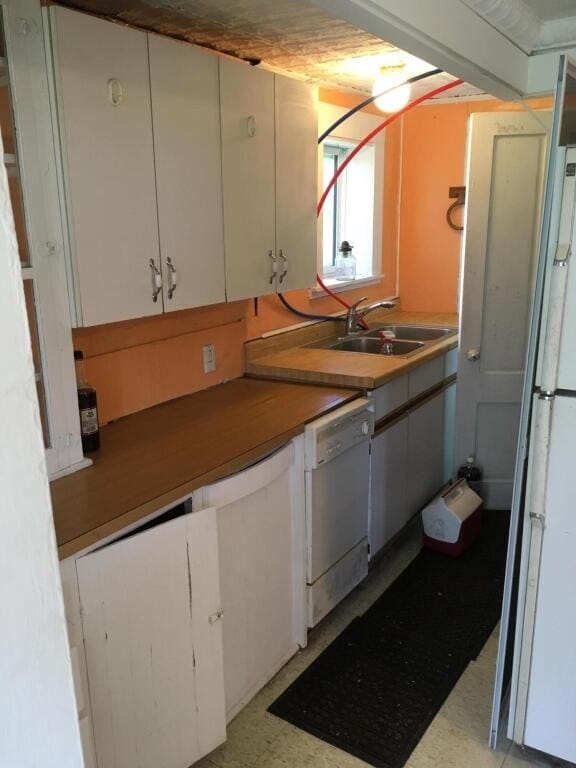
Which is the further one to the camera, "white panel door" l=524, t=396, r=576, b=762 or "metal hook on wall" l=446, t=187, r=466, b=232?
"metal hook on wall" l=446, t=187, r=466, b=232

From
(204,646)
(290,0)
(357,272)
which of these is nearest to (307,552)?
(204,646)

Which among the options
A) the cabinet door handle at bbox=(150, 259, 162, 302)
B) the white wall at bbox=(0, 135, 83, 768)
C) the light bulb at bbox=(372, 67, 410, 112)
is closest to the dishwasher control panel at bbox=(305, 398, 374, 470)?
the cabinet door handle at bbox=(150, 259, 162, 302)

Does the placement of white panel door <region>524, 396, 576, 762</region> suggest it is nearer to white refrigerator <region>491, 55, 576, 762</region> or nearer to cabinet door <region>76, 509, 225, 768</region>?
white refrigerator <region>491, 55, 576, 762</region>

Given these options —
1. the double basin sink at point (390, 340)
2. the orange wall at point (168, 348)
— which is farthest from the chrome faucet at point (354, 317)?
the orange wall at point (168, 348)

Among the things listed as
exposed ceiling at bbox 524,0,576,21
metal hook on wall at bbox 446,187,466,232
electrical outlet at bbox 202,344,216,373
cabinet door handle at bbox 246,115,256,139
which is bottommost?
electrical outlet at bbox 202,344,216,373

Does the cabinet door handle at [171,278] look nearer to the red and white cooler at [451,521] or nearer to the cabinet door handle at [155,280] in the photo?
the cabinet door handle at [155,280]

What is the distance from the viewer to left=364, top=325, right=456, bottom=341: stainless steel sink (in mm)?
3667

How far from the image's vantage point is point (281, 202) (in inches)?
100

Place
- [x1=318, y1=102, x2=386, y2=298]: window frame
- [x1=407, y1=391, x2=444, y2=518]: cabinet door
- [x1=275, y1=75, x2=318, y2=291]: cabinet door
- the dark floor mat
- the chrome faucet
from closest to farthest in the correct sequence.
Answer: the dark floor mat, [x1=275, y1=75, x2=318, y2=291]: cabinet door, [x1=407, y1=391, x2=444, y2=518]: cabinet door, [x1=318, y1=102, x2=386, y2=298]: window frame, the chrome faucet

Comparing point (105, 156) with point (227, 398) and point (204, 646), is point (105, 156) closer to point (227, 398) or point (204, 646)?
point (227, 398)

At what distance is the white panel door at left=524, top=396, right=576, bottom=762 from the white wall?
140 cm

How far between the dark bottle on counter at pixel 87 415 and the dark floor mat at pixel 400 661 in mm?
1038

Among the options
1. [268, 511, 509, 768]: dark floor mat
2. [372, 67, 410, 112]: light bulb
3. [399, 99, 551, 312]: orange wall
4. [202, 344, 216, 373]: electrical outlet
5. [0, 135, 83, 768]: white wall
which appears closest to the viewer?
[0, 135, 83, 768]: white wall

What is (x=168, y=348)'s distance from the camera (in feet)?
8.05
